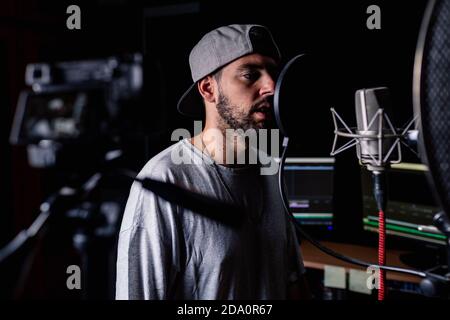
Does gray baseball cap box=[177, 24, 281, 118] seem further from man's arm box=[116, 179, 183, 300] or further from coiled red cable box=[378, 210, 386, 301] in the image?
coiled red cable box=[378, 210, 386, 301]

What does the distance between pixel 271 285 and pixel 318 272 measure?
2.92ft

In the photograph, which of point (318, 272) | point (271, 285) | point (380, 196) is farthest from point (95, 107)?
point (318, 272)

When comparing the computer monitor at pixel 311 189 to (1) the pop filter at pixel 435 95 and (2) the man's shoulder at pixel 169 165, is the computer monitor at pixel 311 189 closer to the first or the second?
(2) the man's shoulder at pixel 169 165

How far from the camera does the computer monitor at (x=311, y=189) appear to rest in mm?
1898

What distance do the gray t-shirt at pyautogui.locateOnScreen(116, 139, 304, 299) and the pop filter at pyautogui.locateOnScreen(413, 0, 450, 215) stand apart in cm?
57

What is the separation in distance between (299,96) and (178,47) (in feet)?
4.55

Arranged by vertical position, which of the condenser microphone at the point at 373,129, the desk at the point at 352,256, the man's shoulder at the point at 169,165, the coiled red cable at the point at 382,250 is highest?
the condenser microphone at the point at 373,129

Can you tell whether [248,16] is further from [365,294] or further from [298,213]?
[365,294]

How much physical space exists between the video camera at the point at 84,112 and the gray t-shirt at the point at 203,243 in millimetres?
440

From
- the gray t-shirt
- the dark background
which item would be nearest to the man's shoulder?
the gray t-shirt

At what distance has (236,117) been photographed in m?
1.11

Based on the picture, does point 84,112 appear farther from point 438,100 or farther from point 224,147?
point 224,147

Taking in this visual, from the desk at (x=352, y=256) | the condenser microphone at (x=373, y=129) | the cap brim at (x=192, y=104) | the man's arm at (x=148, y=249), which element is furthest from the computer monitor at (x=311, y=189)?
the condenser microphone at (x=373, y=129)

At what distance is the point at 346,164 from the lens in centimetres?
199
